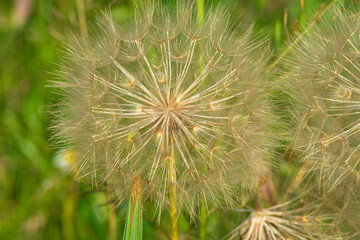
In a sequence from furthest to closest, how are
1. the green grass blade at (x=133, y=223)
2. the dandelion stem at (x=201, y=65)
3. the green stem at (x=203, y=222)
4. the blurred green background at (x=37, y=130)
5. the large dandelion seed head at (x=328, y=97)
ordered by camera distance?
the blurred green background at (x=37, y=130)
the green stem at (x=203, y=222)
the dandelion stem at (x=201, y=65)
the large dandelion seed head at (x=328, y=97)
the green grass blade at (x=133, y=223)

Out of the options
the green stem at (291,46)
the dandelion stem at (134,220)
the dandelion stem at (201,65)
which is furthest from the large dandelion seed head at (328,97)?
the dandelion stem at (134,220)

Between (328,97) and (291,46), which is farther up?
(291,46)

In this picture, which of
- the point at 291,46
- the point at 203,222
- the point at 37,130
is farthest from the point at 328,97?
the point at 37,130

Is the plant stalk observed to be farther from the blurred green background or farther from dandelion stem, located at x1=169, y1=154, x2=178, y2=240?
the blurred green background

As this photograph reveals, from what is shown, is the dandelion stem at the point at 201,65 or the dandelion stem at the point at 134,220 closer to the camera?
the dandelion stem at the point at 134,220

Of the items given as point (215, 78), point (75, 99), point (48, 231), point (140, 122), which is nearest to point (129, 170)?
point (140, 122)

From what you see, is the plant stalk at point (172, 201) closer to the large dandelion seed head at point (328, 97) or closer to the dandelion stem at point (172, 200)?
the dandelion stem at point (172, 200)

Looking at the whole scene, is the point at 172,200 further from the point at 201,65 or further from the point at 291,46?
the point at 291,46
